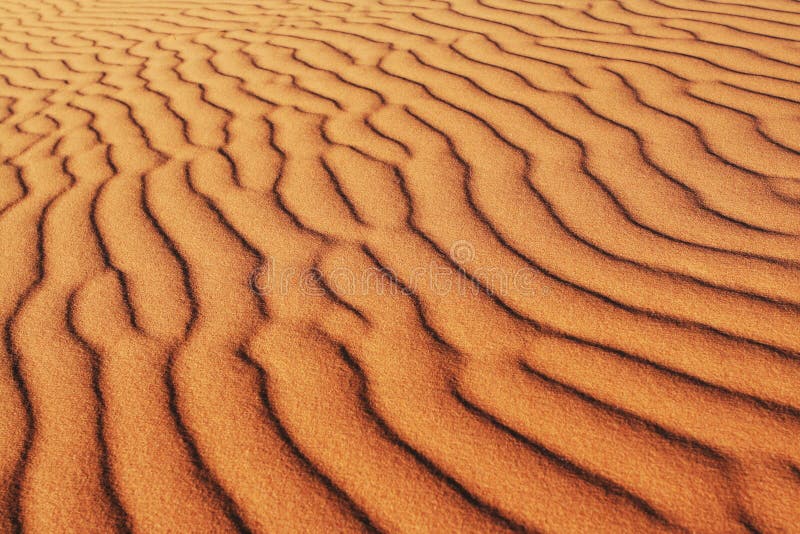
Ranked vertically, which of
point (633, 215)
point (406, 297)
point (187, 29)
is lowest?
point (187, 29)

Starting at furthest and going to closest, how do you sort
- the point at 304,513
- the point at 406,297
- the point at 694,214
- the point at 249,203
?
1. the point at 249,203
2. the point at 694,214
3. the point at 406,297
4. the point at 304,513

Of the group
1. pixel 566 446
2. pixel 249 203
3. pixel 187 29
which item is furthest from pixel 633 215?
pixel 187 29

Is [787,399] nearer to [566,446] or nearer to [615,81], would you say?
[566,446]

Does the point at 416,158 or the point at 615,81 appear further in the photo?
the point at 615,81

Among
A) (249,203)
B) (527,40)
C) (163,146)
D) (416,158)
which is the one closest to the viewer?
(249,203)

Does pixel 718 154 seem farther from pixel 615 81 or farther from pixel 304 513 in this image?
pixel 304 513

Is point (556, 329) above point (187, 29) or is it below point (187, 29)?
above

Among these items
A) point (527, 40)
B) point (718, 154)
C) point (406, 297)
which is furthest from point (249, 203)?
point (527, 40)
